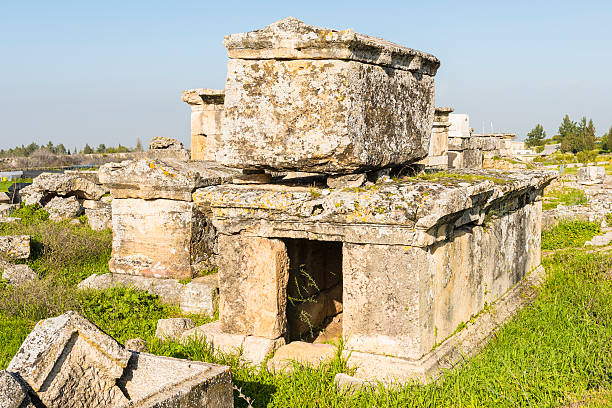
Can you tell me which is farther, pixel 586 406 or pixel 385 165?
pixel 385 165

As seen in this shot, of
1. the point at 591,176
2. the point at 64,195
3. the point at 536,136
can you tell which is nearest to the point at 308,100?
the point at 64,195

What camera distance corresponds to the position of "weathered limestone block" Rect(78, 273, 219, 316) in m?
6.87

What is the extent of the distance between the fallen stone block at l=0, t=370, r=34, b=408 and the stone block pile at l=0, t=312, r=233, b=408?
12 millimetres

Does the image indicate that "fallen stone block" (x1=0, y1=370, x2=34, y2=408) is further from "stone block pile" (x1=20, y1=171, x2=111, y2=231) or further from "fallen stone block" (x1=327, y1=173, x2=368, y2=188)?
"stone block pile" (x1=20, y1=171, x2=111, y2=231)

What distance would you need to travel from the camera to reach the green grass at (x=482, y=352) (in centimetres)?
404

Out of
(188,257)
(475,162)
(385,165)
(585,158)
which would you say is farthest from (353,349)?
(585,158)

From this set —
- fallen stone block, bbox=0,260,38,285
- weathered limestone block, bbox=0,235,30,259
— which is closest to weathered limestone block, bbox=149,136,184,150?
weathered limestone block, bbox=0,235,30,259

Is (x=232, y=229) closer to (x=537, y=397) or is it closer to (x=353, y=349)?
(x=353, y=349)

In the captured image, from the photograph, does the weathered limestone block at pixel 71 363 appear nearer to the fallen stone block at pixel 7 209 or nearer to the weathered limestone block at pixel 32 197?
the fallen stone block at pixel 7 209

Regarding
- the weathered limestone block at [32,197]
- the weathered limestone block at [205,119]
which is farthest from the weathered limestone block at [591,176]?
the weathered limestone block at [32,197]

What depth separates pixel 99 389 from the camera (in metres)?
3.44

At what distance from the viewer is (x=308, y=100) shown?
446 cm

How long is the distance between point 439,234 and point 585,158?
3803 centimetres

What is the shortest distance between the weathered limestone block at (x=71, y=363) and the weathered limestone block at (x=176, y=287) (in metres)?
Answer: 3.34
